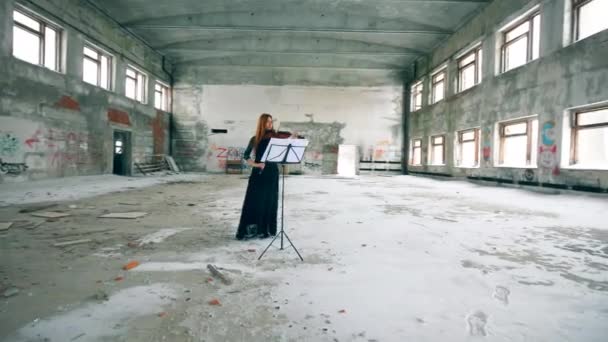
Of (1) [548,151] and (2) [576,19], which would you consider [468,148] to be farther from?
(2) [576,19]

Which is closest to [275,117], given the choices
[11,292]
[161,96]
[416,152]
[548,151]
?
[161,96]

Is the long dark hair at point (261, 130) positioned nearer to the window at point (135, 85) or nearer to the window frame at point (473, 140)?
the window frame at point (473, 140)

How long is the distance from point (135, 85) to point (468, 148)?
Result: 49.7 feet

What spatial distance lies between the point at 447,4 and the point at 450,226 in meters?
10.2

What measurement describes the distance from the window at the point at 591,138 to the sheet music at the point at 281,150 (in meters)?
7.99

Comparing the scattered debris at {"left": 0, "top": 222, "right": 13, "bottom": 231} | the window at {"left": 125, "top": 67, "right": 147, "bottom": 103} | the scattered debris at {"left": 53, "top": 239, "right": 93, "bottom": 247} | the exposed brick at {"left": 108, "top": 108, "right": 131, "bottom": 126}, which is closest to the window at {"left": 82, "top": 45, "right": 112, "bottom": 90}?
the exposed brick at {"left": 108, "top": 108, "right": 131, "bottom": 126}

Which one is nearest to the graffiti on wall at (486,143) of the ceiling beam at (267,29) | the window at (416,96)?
the ceiling beam at (267,29)

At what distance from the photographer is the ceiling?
12.0 meters

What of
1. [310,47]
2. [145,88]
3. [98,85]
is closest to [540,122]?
[310,47]

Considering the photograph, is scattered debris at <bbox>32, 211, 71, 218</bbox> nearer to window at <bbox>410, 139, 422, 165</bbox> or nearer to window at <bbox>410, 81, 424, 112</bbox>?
window at <bbox>410, 139, 422, 165</bbox>

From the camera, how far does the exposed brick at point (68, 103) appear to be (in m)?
10.2

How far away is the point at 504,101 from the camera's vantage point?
10.5 metres

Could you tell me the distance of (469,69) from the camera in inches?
512

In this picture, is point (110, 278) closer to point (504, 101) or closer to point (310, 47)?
point (504, 101)
